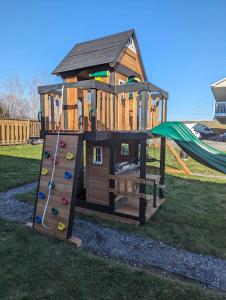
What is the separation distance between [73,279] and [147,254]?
1.22 meters

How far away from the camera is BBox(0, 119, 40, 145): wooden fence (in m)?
14.9

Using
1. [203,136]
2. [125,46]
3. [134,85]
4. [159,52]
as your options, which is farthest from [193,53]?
[134,85]

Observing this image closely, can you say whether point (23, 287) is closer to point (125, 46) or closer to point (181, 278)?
point (181, 278)

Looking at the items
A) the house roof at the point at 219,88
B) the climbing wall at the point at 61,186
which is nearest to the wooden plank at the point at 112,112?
the climbing wall at the point at 61,186

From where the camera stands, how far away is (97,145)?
4504 millimetres

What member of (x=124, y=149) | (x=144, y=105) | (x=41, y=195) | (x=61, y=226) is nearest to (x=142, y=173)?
(x=144, y=105)

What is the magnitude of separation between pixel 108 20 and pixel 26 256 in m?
12.3

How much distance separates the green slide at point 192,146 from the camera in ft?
12.7

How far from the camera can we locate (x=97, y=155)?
15.0 feet

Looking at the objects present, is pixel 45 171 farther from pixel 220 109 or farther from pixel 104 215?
pixel 220 109

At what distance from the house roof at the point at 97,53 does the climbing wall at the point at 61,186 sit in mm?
2979

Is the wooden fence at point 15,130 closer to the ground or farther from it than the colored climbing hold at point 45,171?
farther from it

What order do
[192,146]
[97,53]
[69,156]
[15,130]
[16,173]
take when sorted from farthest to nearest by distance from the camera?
Answer: [15,130]
[16,173]
[97,53]
[192,146]
[69,156]

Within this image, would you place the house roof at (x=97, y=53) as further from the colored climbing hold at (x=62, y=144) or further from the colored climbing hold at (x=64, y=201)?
the colored climbing hold at (x=64, y=201)
